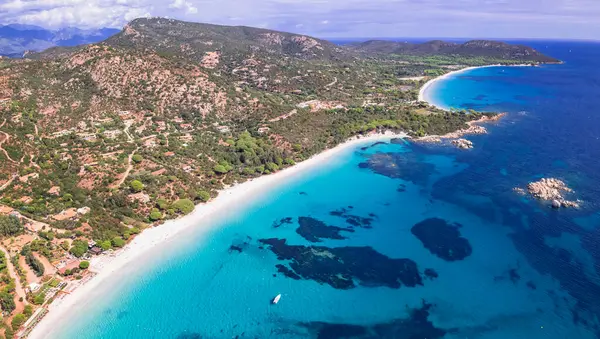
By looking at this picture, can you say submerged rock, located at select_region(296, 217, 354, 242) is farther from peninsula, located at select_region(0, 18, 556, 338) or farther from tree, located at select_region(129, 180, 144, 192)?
tree, located at select_region(129, 180, 144, 192)

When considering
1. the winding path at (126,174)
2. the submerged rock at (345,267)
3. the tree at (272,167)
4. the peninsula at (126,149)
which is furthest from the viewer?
the tree at (272,167)

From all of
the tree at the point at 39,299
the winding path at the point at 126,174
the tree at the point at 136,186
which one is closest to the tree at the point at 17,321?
the tree at the point at 39,299

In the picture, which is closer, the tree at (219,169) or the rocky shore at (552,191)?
the rocky shore at (552,191)

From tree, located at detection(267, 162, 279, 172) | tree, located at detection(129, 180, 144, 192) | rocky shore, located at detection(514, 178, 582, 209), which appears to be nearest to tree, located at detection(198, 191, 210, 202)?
tree, located at detection(129, 180, 144, 192)

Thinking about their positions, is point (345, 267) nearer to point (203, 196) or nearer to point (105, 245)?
point (203, 196)

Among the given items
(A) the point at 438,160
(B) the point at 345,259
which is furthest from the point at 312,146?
(B) the point at 345,259

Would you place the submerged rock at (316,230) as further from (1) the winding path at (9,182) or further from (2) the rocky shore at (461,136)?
(2) the rocky shore at (461,136)
